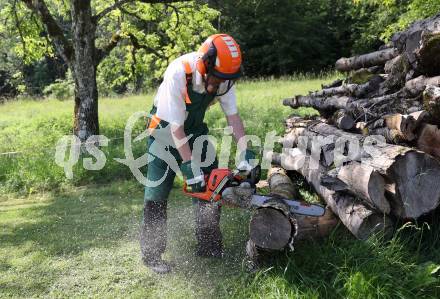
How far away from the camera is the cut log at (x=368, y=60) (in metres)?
6.49

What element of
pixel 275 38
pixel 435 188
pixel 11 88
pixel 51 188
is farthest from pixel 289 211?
pixel 11 88

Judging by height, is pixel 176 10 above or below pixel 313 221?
above

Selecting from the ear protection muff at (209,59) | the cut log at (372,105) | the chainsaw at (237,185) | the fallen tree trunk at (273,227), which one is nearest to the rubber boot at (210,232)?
the fallen tree trunk at (273,227)

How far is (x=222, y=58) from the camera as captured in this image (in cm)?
379

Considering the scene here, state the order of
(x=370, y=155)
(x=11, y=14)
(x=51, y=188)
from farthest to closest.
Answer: (x=11, y=14), (x=51, y=188), (x=370, y=155)

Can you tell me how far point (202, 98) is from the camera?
4.34m

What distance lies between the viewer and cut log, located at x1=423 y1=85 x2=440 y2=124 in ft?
12.3

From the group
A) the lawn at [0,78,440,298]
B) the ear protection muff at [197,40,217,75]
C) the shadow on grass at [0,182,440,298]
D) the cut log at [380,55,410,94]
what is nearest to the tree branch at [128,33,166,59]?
the lawn at [0,78,440,298]

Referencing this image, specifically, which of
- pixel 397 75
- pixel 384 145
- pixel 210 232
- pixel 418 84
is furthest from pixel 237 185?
pixel 397 75

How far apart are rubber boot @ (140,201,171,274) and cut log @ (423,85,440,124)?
8.40 feet

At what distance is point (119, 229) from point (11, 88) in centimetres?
3651

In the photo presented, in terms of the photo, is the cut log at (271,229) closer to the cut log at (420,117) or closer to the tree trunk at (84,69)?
the cut log at (420,117)

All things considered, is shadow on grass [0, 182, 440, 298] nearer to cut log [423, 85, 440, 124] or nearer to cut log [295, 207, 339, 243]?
cut log [295, 207, 339, 243]

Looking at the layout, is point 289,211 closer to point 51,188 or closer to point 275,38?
point 51,188
